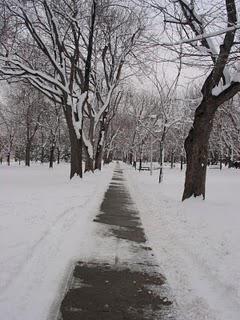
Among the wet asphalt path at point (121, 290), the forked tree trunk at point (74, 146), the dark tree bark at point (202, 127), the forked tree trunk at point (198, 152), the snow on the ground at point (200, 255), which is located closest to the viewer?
Result: the wet asphalt path at point (121, 290)

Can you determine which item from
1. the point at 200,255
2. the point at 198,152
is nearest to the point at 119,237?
the point at 200,255

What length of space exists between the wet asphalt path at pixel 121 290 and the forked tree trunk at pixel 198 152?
6.37 m

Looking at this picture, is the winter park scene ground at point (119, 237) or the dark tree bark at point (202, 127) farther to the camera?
the dark tree bark at point (202, 127)

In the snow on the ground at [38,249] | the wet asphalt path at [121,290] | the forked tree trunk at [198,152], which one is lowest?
the wet asphalt path at [121,290]

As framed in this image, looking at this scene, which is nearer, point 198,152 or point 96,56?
point 198,152

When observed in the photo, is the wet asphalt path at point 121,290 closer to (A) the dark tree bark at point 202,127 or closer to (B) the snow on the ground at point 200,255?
(B) the snow on the ground at point 200,255

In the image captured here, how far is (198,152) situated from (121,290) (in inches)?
363

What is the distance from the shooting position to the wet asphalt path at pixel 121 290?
4504mm

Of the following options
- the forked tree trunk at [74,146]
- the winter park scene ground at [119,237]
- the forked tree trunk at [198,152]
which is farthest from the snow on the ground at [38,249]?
the forked tree trunk at [74,146]

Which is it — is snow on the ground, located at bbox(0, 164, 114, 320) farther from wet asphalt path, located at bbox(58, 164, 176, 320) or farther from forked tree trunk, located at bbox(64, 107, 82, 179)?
forked tree trunk, located at bbox(64, 107, 82, 179)

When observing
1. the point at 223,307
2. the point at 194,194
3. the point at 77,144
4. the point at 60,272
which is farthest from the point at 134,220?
the point at 77,144

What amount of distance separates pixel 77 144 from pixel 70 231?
45.8ft

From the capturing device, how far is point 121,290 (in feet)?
17.3

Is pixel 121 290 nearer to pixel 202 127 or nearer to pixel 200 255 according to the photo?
pixel 200 255
